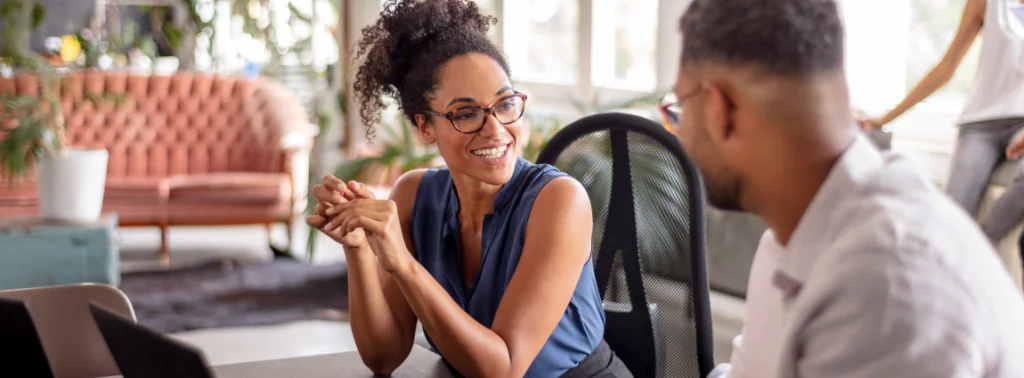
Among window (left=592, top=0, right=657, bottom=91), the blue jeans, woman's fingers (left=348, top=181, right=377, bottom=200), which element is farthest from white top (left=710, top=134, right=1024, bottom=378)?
window (left=592, top=0, right=657, bottom=91)

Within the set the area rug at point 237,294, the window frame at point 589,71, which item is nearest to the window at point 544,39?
the window frame at point 589,71

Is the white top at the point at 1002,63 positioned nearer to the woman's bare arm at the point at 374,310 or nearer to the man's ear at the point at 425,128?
the man's ear at the point at 425,128

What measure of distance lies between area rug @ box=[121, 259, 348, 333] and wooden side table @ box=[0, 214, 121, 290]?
0.94 ft

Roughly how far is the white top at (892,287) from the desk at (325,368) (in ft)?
2.20

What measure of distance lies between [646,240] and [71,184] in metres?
3.45

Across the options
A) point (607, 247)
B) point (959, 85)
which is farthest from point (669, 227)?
point (959, 85)

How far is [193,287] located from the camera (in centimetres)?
496

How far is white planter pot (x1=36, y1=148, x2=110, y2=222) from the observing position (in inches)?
167

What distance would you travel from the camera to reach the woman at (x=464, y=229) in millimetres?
1417

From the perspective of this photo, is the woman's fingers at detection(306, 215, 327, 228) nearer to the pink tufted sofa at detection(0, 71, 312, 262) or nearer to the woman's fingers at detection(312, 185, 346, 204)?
the woman's fingers at detection(312, 185, 346, 204)

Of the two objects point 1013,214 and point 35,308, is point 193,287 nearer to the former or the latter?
point 35,308

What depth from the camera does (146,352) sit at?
2.95 ft

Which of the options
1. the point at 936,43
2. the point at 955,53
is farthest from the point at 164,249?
the point at 955,53

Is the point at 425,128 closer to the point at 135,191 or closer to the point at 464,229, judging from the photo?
the point at 464,229
